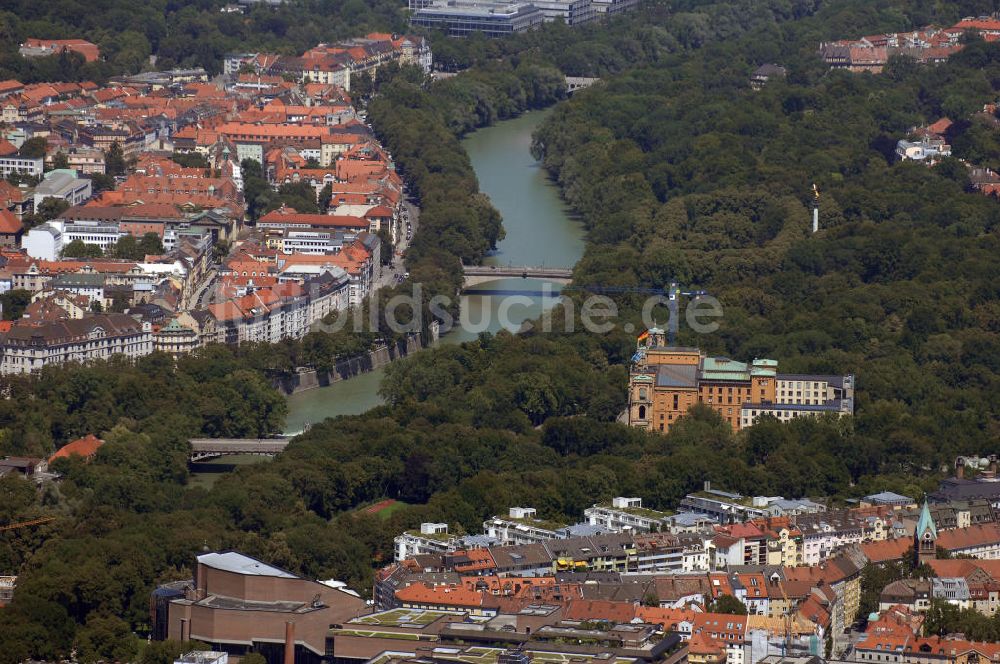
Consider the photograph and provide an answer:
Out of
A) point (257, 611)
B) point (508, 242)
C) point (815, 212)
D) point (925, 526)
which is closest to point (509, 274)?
point (508, 242)

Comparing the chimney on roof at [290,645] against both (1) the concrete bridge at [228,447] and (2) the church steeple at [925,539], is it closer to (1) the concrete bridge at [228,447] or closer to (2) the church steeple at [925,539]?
(2) the church steeple at [925,539]

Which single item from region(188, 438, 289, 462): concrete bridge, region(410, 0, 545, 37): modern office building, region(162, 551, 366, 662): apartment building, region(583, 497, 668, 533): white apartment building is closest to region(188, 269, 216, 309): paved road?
region(188, 438, 289, 462): concrete bridge

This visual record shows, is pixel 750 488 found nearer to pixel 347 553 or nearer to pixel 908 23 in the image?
pixel 347 553

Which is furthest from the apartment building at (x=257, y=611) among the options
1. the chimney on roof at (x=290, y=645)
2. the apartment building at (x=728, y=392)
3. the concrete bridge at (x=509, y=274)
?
the concrete bridge at (x=509, y=274)

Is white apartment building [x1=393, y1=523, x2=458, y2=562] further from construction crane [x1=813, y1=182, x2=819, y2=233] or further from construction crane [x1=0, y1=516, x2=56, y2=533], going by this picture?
construction crane [x1=813, y1=182, x2=819, y2=233]

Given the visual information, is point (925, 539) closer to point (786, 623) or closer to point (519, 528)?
point (786, 623)
